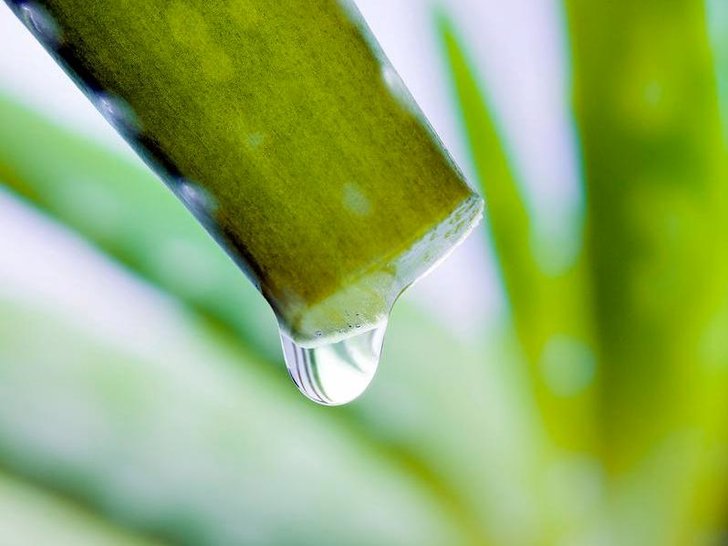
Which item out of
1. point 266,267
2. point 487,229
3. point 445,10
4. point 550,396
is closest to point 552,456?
point 550,396

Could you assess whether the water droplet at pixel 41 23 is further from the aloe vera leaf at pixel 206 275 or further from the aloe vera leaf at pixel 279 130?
the aloe vera leaf at pixel 206 275

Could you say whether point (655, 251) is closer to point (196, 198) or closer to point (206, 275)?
point (206, 275)

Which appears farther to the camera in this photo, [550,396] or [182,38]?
[550,396]

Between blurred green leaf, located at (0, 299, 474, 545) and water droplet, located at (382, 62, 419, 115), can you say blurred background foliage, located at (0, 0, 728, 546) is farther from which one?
water droplet, located at (382, 62, 419, 115)

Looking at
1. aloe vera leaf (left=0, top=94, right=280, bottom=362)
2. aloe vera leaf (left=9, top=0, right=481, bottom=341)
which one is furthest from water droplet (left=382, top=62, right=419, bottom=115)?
aloe vera leaf (left=0, top=94, right=280, bottom=362)

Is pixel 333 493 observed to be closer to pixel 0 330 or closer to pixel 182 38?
pixel 0 330

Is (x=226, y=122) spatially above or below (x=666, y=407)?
below

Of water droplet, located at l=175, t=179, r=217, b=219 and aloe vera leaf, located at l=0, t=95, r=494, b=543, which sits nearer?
water droplet, located at l=175, t=179, r=217, b=219
